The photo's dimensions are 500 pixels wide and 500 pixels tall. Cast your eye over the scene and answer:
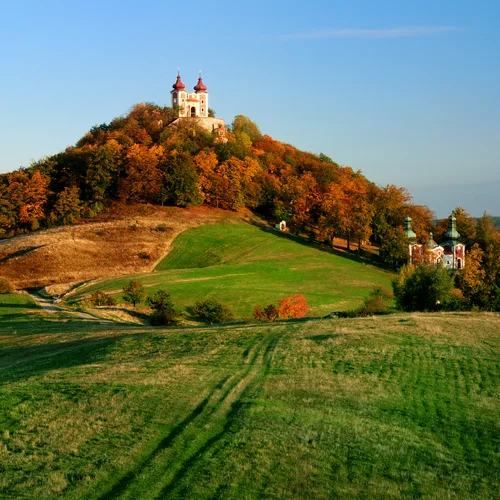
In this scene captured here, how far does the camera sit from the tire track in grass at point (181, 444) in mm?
13812

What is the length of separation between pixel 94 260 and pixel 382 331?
64091 millimetres

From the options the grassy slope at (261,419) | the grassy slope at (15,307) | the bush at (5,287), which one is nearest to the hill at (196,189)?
the bush at (5,287)

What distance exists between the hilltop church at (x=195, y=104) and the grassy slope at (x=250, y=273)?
3532 cm

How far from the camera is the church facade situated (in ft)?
323

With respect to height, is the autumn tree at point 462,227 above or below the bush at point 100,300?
above

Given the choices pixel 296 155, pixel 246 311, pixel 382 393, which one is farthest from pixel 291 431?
pixel 296 155

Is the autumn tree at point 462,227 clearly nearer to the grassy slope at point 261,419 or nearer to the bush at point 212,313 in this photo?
the bush at point 212,313

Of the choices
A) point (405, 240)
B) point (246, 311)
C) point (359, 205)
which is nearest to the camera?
point (246, 311)

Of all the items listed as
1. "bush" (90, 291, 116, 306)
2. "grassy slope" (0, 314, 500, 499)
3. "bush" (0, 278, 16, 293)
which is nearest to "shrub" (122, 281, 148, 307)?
"bush" (90, 291, 116, 306)

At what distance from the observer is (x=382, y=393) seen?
66.3ft

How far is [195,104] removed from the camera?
453 ft

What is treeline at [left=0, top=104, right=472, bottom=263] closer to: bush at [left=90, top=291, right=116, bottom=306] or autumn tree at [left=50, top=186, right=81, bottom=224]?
autumn tree at [left=50, top=186, right=81, bottom=224]

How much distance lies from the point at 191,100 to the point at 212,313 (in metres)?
87.1

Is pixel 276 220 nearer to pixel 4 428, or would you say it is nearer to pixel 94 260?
pixel 94 260
